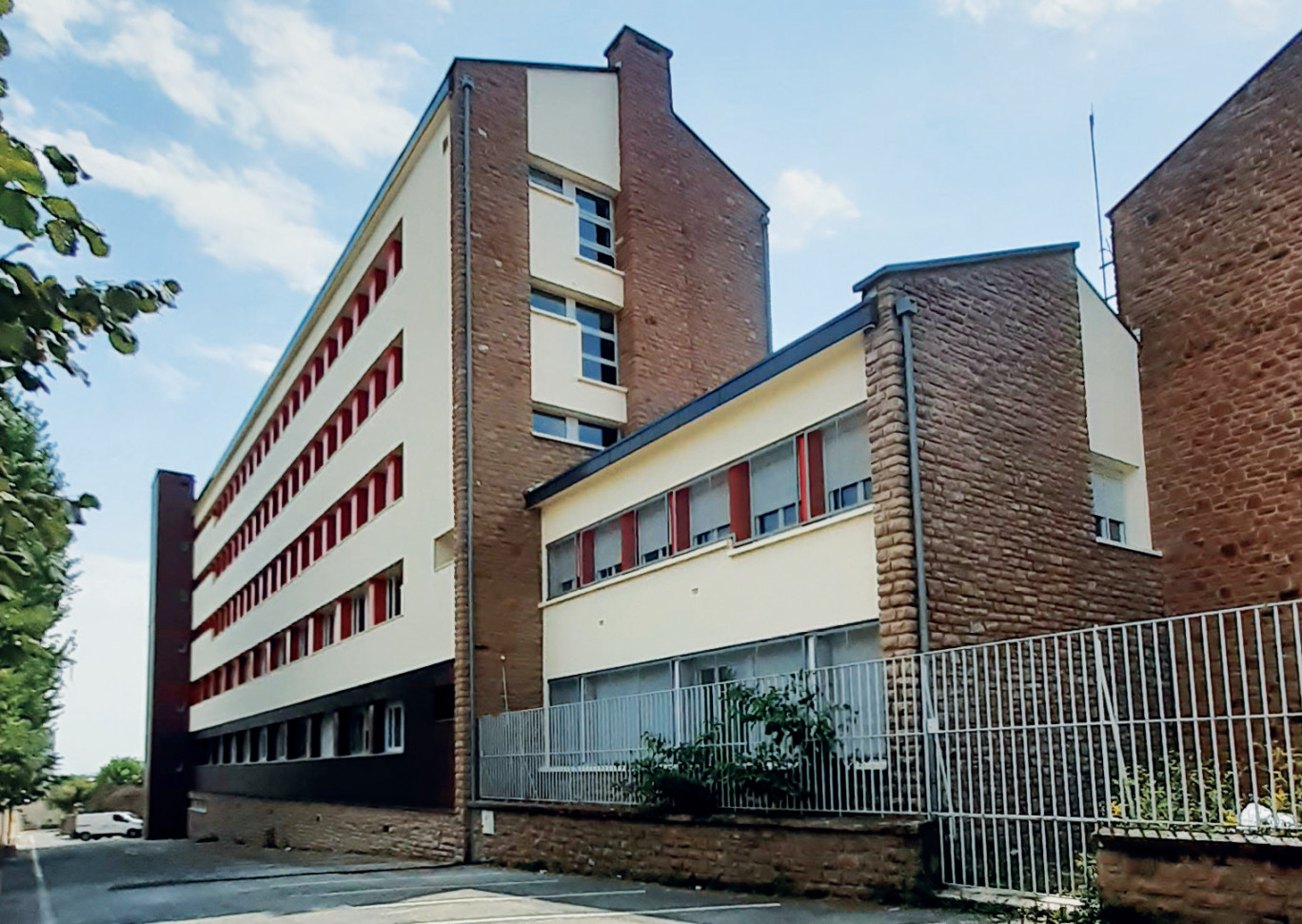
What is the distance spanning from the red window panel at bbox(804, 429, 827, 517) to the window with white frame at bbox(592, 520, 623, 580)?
4648mm

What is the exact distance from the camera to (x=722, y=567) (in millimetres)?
16078

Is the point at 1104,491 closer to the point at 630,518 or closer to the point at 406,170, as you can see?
the point at 630,518

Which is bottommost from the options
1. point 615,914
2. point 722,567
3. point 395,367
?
point 615,914

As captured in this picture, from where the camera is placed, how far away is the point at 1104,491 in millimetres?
16109

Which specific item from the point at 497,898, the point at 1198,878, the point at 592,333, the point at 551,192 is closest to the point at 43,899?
the point at 497,898

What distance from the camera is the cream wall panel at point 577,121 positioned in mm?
23156

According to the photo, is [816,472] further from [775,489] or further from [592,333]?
[592,333]

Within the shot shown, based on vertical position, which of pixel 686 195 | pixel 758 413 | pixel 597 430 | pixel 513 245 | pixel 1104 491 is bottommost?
pixel 1104 491

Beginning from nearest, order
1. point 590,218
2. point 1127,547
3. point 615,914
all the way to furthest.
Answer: point 615,914, point 1127,547, point 590,218

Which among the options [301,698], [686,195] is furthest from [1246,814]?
[301,698]

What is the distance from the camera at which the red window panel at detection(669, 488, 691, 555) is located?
56.2ft

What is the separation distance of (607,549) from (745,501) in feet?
12.5

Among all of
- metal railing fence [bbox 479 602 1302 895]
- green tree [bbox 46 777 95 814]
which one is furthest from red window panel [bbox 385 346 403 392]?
Answer: green tree [bbox 46 777 95 814]

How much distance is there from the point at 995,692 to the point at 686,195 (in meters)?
15.3
